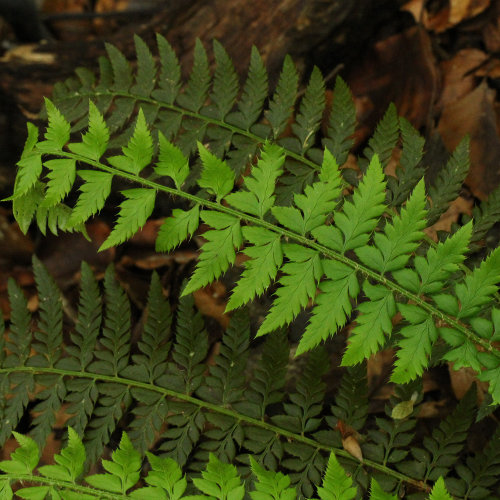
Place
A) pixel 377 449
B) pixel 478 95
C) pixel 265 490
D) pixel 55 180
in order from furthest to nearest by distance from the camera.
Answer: pixel 478 95 → pixel 377 449 → pixel 55 180 → pixel 265 490

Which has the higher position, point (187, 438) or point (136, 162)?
point (136, 162)

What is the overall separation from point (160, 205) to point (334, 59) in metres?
1.24

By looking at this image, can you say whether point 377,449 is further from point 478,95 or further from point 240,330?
point 478,95

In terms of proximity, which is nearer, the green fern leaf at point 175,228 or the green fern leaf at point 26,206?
the green fern leaf at point 175,228

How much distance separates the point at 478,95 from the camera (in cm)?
293

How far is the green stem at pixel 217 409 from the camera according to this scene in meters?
2.08

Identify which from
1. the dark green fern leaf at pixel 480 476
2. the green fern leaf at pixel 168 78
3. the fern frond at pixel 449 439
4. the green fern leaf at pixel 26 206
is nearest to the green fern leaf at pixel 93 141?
the green fern leaf at pixel 26 206

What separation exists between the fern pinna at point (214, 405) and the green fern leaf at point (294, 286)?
0.47 meters

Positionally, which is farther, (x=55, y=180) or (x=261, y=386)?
(x=261, y=386)

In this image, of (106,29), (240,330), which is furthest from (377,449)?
(106,29)

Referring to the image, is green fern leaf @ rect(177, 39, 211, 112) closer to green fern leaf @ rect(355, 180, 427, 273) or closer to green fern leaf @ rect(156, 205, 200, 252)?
green fern leaf @ rect(156, 205, 200, 252)

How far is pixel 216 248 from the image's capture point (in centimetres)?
178

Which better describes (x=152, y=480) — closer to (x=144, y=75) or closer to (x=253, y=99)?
(x=253, y=99)

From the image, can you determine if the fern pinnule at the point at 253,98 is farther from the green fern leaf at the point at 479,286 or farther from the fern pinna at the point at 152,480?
the fern pinna at the point at 152,480
